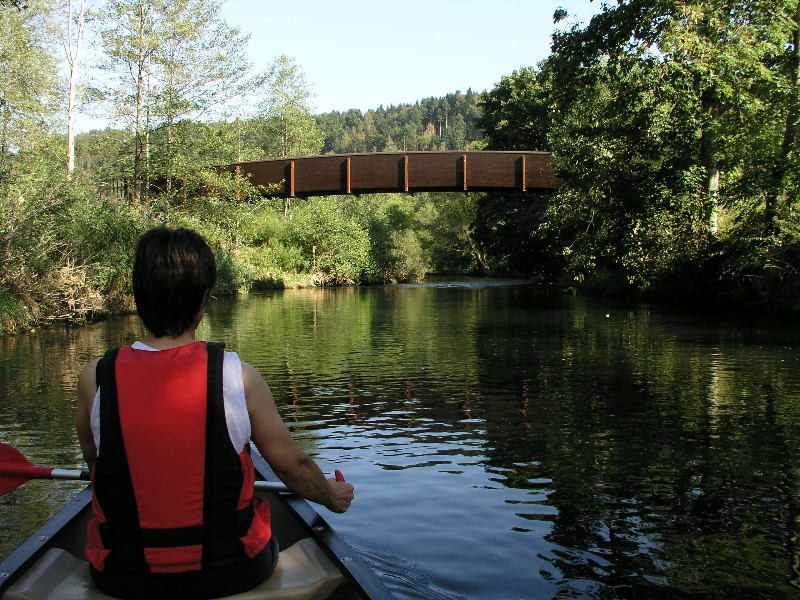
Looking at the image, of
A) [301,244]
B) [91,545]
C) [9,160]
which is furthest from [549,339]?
[301,244]

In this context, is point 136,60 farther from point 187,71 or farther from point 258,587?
point 258,587

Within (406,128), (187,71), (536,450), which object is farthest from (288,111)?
(406,128)

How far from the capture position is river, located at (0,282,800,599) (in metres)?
4.84

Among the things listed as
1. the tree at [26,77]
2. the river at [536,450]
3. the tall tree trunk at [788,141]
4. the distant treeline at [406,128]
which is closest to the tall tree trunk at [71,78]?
the tree at [26,77]

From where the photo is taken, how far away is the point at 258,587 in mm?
2816

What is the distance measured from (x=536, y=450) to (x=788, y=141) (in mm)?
18303

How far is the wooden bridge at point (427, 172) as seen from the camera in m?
32.7

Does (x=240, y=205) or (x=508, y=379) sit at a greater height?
(x=240, y=205)

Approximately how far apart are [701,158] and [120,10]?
20767 millimetres

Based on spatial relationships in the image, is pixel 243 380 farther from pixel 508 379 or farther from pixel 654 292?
pixel 654 292

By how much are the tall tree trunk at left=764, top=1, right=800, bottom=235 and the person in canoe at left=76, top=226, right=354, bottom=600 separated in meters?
21.9

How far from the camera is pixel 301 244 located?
50906mm

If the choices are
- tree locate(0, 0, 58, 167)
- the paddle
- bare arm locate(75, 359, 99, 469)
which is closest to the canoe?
the paddle

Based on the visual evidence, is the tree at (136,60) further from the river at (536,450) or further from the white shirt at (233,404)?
the white shirt at (233,404)
